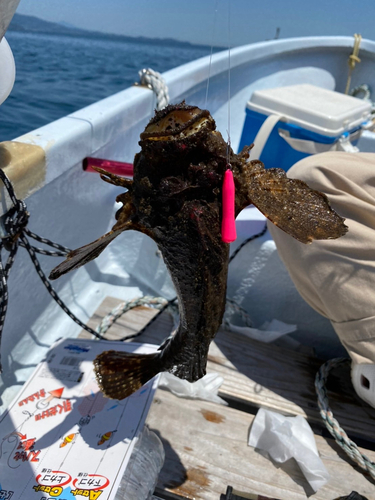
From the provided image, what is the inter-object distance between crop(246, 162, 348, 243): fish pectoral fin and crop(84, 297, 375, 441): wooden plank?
132cm

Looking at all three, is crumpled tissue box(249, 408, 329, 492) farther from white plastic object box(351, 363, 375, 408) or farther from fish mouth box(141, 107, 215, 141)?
fish mouth box(141, 107, 215, 141)

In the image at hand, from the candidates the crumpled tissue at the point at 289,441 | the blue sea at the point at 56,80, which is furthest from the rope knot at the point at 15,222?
the blue sea at the point at 56,80

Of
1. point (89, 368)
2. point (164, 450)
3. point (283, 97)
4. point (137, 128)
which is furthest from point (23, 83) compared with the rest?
point (164, 450)

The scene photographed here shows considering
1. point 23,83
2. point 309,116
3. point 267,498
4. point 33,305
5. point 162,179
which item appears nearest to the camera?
point 162,179

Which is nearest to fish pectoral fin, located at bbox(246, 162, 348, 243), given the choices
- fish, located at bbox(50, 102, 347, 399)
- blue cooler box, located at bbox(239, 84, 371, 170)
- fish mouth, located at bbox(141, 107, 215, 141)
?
fish, located at bbox(50, 102, 347, 399)

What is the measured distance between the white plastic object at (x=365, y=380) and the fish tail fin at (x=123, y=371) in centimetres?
105

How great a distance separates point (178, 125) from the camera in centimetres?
112

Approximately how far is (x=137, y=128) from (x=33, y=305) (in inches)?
66.8

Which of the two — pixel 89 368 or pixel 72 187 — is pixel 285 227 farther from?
pixel 72 187

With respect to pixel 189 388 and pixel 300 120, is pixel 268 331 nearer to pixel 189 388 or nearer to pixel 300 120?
pixel 189 388

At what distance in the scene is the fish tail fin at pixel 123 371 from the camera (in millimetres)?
1644

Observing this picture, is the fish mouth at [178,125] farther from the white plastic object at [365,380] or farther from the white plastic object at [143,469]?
the white plastic object at [365,380]

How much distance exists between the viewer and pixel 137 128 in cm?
328

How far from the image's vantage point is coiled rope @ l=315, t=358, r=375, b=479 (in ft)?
6.18
